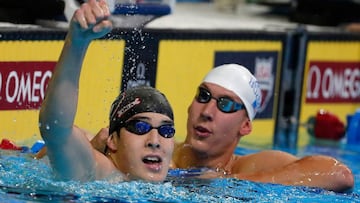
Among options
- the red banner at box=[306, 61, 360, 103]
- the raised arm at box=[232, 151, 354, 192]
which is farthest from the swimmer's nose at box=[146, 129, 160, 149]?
the red banner at box=[306, 61, 360, 103]

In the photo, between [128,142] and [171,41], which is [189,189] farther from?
[171,41]

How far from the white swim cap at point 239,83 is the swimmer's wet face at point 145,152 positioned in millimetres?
994

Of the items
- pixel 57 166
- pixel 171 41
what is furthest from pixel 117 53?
pixel 57 166

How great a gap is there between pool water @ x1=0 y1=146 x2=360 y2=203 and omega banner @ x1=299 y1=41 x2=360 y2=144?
99.2 inches

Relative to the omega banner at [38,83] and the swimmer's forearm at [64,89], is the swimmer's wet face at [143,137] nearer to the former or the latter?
the swimmer's forearm at [64,89]

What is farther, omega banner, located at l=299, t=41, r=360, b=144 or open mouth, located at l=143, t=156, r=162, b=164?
omega banner, located at l=299, t=41, r=360, b=144

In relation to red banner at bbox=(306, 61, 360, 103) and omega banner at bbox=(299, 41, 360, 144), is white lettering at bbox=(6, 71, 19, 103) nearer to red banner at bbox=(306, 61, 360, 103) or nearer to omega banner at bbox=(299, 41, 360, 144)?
omega banner at bbox=(299, 41, 360, 144)

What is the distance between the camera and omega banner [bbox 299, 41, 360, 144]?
25.3 ft

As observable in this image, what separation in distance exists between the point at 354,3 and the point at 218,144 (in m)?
4.25

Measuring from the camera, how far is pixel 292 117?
764cm

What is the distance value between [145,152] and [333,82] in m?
3.77

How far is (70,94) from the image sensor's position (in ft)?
12.1

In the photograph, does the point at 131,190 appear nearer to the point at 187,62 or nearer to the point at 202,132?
the point at 202,132

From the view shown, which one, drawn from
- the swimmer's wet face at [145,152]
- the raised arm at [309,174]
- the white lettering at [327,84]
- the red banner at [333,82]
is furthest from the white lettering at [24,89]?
the white lettering at [327,84]
